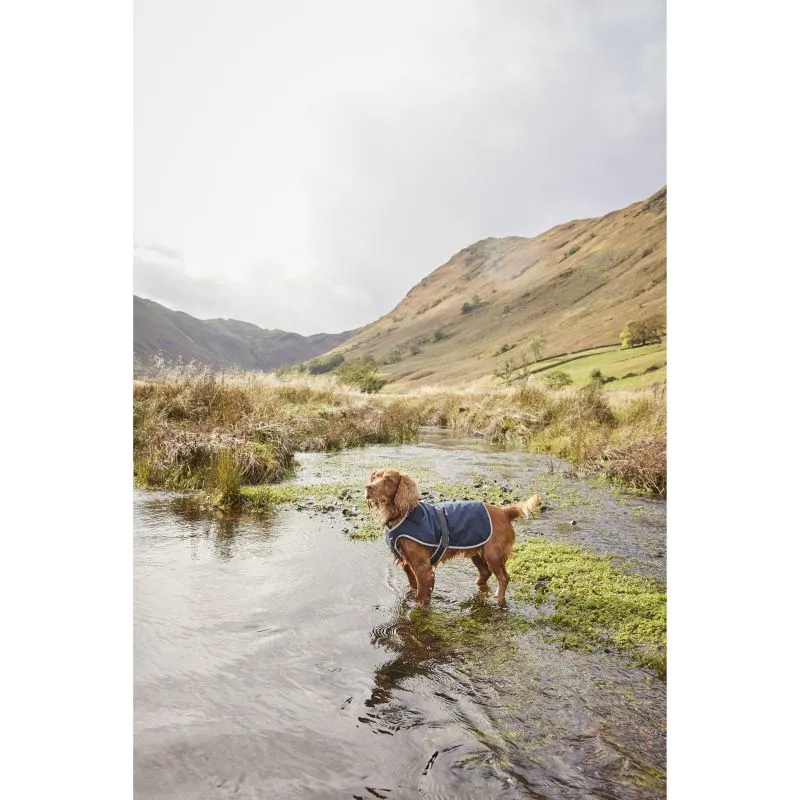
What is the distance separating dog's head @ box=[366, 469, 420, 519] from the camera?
2.24 m

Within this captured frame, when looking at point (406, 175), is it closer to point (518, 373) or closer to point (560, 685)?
point (518, 373)

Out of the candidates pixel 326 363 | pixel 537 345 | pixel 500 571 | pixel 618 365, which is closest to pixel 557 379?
pixel 537 345

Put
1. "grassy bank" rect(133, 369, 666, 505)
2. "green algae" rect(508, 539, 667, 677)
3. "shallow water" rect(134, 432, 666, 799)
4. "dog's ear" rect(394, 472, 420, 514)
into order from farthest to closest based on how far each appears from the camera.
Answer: "grassy bank" rect(133, 369, 666, 505)
"dog's ear" rect(394, 472, 420, 514)
"green algae" rect(508, 539, 667, 677)
"shallow water" rect(134, 432, 666, 799)

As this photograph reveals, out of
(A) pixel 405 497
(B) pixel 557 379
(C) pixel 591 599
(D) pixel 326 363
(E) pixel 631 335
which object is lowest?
(C) pixel 591 599

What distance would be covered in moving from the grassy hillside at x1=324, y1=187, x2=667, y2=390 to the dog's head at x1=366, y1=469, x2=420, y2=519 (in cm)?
120

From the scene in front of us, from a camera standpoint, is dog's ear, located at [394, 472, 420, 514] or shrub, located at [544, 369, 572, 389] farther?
shrub, located at [544, 369, 572, 389]

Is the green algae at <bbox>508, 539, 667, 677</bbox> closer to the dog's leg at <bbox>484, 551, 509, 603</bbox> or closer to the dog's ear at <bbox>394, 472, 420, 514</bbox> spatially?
the dog's leg at <bbox>484, 551, 509, 603</bbox>

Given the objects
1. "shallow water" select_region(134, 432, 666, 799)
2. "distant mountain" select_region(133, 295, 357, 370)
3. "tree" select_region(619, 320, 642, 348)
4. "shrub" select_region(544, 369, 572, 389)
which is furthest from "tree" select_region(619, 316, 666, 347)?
"distant mountain" select_region(133, 295, 357, 370)

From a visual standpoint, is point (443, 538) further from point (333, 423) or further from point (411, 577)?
point (333, 423)

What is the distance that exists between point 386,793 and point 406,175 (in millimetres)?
3046

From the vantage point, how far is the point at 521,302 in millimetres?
3182

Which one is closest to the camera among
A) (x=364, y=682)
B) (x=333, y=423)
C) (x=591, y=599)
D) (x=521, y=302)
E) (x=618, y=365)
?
(x=364, y=682)

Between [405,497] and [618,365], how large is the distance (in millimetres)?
1540
